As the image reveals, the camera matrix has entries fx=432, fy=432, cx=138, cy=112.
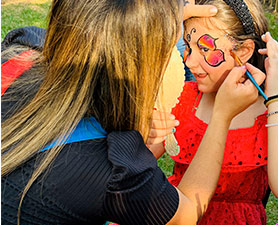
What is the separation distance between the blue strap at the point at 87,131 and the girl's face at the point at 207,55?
2.47 feet

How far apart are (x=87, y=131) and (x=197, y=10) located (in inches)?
32.2

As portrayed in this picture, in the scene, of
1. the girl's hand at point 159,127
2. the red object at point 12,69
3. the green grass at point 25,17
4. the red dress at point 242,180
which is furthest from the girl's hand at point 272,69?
the green grass at point 25,17

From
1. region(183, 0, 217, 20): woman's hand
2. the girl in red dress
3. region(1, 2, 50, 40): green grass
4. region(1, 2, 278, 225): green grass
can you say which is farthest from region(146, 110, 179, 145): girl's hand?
region(1, 2, 50, 40): green grass

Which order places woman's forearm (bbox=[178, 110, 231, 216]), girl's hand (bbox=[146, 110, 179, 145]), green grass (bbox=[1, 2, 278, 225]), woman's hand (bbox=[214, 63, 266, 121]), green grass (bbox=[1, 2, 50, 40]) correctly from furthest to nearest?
1. green grass (bbox=[1, 2, 50, 40])
2. green grass (bbox=[1, 2, 278, 225])
3. girl's hand (bbox=[146, 110, 179, 145])
4. woman's hand (bbox=[214, 63, 266, 121])
5. woman's forearm (bbox=[178, 110, 231, 216])

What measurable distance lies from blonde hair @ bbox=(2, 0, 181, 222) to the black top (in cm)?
4

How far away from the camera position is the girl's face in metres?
1.97

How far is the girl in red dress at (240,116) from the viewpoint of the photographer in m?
1.92

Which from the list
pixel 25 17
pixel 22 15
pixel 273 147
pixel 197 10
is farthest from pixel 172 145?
pixel 22 15

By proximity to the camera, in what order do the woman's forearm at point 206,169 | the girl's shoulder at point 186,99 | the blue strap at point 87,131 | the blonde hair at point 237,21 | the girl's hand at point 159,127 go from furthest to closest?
the girl's shoulder at point 186,99 → the blonde hair at point 237,21 → the girl's hand at point 159,127 → the woman's forearm at point 206,169 → the blue strap at point 87,131

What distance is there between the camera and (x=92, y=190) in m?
1.28

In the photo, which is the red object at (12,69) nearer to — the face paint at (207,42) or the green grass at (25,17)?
the face paint at (207,42)

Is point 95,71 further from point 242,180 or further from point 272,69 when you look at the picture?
point 242,180

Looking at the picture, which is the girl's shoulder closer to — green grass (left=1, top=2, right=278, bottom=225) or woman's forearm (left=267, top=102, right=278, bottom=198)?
woman's forearm (left=267, top=102, right=278, bottom=198)

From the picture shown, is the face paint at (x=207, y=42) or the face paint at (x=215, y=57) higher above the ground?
the face paint at (x=207, y=42)
